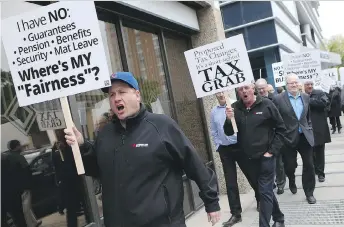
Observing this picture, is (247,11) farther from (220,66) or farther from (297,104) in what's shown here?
(220,66)

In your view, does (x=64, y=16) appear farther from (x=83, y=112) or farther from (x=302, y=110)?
(x=302, y=110)

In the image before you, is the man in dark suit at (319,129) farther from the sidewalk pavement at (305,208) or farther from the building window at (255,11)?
the building window at (255,11)

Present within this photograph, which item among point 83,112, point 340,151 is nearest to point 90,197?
point 83,112

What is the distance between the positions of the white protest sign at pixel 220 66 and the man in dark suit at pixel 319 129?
2492 millimetres

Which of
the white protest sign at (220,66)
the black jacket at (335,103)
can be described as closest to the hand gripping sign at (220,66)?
the white protest sign at (220,66)

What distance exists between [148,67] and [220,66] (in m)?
1.42

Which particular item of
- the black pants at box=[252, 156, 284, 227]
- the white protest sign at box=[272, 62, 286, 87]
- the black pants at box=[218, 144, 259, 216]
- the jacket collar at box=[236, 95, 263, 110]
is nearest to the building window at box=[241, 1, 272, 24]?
the white protest sign at box=[272, 62, 286, 87]

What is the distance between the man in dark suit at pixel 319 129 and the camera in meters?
7.29

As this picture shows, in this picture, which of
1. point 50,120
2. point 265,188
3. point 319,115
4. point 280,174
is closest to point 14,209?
point 50,120

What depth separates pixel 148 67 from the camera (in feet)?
20.9

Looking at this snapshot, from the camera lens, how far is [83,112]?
4.65 meters

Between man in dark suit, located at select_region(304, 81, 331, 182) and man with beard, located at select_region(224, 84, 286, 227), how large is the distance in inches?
100

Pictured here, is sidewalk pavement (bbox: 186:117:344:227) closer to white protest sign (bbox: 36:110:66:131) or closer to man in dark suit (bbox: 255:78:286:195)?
man in dark suit (bbox: 255:78:286:195)

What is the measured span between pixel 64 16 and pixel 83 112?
1.83 meters
